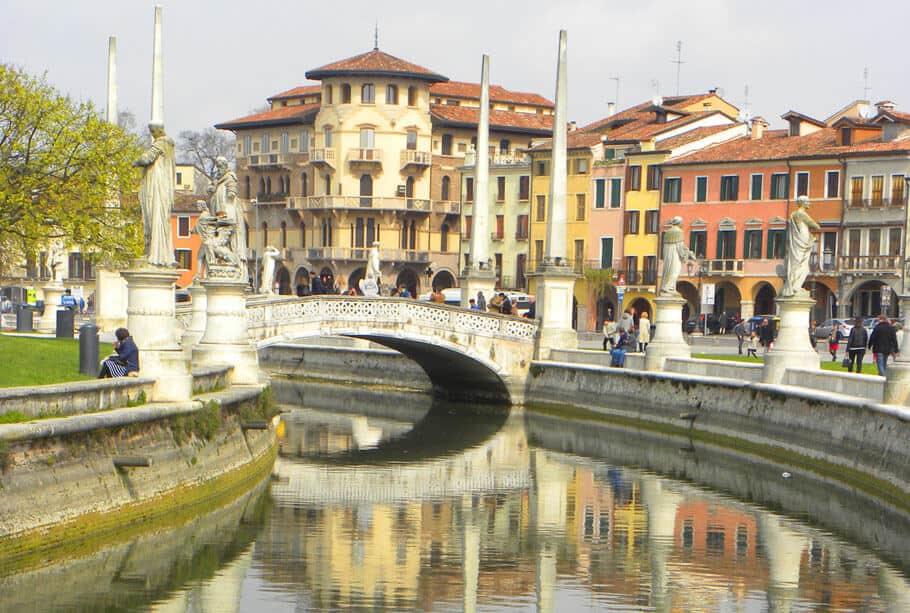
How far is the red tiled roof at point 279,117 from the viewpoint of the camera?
10219 centimetres

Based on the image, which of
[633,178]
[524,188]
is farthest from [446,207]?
[633,178]

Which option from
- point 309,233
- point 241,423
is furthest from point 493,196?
point 241,423

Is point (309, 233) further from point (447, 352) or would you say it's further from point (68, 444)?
point (68, 444)

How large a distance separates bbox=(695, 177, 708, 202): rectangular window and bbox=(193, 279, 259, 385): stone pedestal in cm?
5105

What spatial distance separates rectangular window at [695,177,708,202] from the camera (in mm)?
79562

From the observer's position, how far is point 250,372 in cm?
3108

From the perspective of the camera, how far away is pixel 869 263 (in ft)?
238

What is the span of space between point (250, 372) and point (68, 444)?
11.2 m

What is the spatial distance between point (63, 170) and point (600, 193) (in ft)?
163

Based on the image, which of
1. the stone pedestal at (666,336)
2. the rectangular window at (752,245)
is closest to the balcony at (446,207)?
the rectangular window at (752,245)

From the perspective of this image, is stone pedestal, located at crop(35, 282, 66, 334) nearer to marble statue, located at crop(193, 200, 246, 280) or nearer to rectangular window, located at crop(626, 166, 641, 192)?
marble statue, located at crop(193, 200, 246, 280)

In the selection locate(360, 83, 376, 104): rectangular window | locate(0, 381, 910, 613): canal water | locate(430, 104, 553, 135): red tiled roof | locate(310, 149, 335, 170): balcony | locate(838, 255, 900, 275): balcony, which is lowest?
locate(0, 381, 910, 613): canal water

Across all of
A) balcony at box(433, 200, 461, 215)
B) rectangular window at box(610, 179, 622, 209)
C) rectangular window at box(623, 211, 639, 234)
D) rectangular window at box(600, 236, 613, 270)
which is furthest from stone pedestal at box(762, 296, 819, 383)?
balcony at box(433, 200, 461, 215)

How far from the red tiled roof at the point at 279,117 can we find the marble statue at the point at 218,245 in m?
71.2
